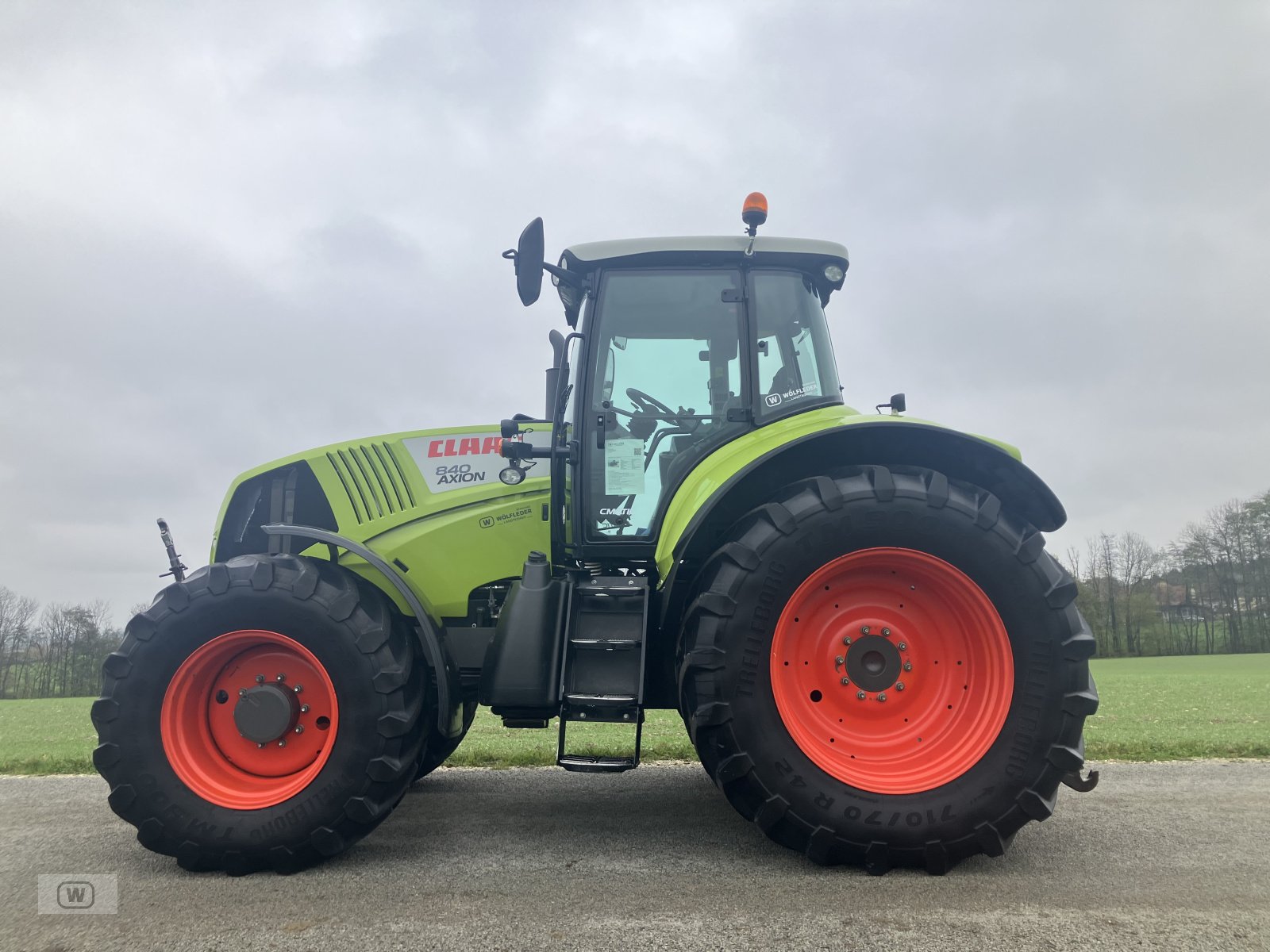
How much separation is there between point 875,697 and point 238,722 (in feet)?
8.53

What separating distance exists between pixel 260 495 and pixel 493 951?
8.94 feet

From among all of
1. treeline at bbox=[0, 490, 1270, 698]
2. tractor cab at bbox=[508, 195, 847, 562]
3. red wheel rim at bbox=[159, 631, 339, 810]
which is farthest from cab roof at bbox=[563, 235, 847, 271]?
treeline at bbox=[0, 490, 1270, 698]

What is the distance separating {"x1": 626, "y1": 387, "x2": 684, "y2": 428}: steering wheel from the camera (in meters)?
3.86

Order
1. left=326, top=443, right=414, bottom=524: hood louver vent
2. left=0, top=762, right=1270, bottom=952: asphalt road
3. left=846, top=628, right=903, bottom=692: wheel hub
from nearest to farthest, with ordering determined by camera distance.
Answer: left=0, top=762, right=1270, bottom=952: asphalt road
left=846, top=628, right=903, bottom=692: wheel hub
left=326, top=443, right=414, bottom=524: hood louver vent

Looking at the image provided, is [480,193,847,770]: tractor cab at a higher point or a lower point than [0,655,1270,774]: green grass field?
higher

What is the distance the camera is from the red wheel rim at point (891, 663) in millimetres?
3088

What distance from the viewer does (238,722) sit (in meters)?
3.30

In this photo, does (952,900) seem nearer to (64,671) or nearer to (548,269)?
(548,269)

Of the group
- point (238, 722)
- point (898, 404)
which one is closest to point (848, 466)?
point (898, 404)

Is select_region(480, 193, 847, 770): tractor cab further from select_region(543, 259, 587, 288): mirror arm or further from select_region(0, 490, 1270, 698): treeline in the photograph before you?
select_region(0, 490, 1270, 698): treeline

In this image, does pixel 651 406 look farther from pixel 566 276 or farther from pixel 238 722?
pixel 238 722

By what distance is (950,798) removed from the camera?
2.93 metres

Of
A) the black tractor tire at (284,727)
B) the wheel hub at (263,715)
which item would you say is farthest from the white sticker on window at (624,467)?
the wheel hub at (263,715)

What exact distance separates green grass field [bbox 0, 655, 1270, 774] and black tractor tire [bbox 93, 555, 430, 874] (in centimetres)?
206
